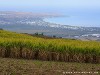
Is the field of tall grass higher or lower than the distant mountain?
higher

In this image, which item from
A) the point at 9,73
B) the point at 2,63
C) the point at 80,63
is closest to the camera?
the point at 9,73

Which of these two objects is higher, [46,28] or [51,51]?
[51,51]

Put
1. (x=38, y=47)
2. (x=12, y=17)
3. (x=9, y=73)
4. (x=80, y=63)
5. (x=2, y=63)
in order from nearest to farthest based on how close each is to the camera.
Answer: (x=9, y=73)
(x=2, y=63)
(x=80, y=63)
(x=38, y=47)
(x=12, y=17)

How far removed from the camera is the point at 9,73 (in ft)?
46.2

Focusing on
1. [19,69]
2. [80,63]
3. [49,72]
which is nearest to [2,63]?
[19,69]

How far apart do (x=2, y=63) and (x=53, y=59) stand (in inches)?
135

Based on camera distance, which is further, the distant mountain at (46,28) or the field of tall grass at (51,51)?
the distant mountain at (46,28)

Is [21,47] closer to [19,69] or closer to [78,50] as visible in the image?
[78,50]

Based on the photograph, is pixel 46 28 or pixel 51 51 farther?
pixel 46 28

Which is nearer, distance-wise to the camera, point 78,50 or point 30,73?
point 30,73

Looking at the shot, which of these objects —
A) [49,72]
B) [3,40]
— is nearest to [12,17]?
[3,40]

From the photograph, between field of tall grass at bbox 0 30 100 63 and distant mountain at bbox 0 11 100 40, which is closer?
Answer: field of tall grass at bbox 0 30 100 63

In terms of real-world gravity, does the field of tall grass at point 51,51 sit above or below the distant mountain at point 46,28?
above

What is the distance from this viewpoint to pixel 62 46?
64.0ft
